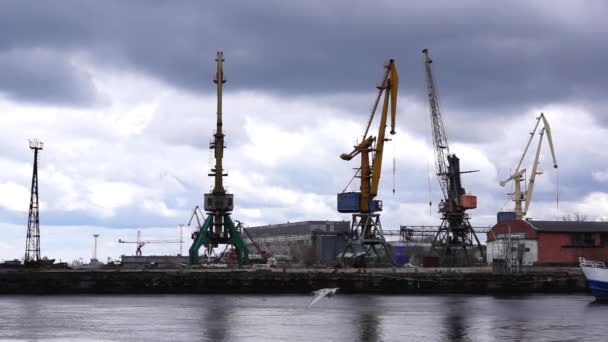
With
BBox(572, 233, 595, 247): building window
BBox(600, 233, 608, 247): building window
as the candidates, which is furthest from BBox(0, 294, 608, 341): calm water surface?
BBox(600, 233, 608, 247): building window

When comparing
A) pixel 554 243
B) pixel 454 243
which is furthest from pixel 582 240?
pixel 454 243

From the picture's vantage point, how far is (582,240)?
13838 cm

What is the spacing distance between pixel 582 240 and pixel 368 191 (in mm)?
32847

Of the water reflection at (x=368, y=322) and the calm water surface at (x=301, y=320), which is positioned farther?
the water reflection at (x=368, y=322)

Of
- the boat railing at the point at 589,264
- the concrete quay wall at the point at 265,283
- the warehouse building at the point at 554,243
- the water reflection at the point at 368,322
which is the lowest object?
the water reflection at the point at 368,322

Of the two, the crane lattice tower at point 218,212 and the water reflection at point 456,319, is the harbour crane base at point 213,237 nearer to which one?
the crane lattice tower at point 218,212

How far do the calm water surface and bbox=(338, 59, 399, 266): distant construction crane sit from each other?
4510 cm

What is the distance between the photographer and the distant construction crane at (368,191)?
464ft

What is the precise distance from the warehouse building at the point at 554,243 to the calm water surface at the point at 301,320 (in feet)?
137

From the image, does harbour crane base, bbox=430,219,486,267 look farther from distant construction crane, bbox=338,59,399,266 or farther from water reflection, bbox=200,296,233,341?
water reflection, bbox=200,296,233,341

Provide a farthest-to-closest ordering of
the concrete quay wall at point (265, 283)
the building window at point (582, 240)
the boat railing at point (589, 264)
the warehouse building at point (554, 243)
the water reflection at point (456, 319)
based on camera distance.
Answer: the building window at point (582, 240) < the warehouse building at point (554, 243) < the concrete quay wall at point (265, 283) < the boat railing at point (589, 264) < the water reflection at point (456, 319)

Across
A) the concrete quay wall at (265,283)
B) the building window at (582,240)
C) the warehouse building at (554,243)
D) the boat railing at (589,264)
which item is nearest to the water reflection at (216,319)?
the concrete quay wall at (265,283)

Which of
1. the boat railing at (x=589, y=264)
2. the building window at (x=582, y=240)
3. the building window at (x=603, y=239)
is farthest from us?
the building window at (x=603, y=239)

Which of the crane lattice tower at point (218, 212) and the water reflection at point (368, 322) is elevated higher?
the crane lattice tower at point (218, 212)
